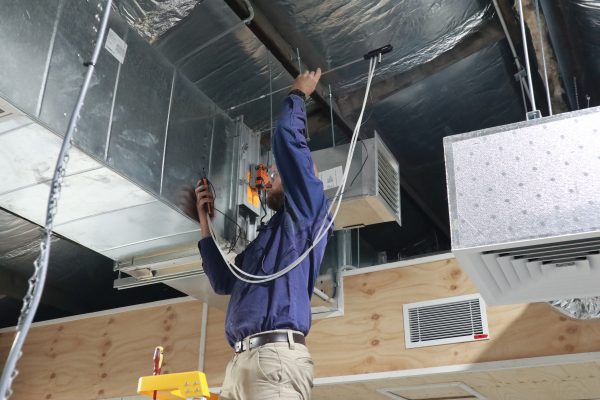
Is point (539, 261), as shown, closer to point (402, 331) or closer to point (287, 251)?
point (287, 251)

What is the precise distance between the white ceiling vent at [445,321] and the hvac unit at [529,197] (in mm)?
1761

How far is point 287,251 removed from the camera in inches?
84.4

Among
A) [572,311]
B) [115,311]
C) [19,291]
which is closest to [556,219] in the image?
[572,311]

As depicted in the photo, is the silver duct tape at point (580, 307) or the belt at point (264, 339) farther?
the silver duct tape at point (580, 307)

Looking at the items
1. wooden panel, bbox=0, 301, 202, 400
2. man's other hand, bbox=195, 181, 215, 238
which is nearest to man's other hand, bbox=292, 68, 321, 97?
man's other hand, bbox=195, 181, 215, 238

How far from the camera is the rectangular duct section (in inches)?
76.2

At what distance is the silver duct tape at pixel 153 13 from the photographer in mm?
2453

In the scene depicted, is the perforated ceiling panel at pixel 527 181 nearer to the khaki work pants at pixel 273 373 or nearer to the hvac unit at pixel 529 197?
the hvac unit at pixel 529 197

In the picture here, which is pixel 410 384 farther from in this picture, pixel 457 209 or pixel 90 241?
pixel 457 209


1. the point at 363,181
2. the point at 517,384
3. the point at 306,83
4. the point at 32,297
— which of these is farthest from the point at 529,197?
the point at 517,384

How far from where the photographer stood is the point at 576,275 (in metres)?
1.48

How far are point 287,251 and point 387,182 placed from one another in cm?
94

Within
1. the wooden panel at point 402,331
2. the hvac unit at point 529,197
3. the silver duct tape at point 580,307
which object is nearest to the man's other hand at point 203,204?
the wooden panel at point 402,331

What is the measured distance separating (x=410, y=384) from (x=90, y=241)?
1649 mm
